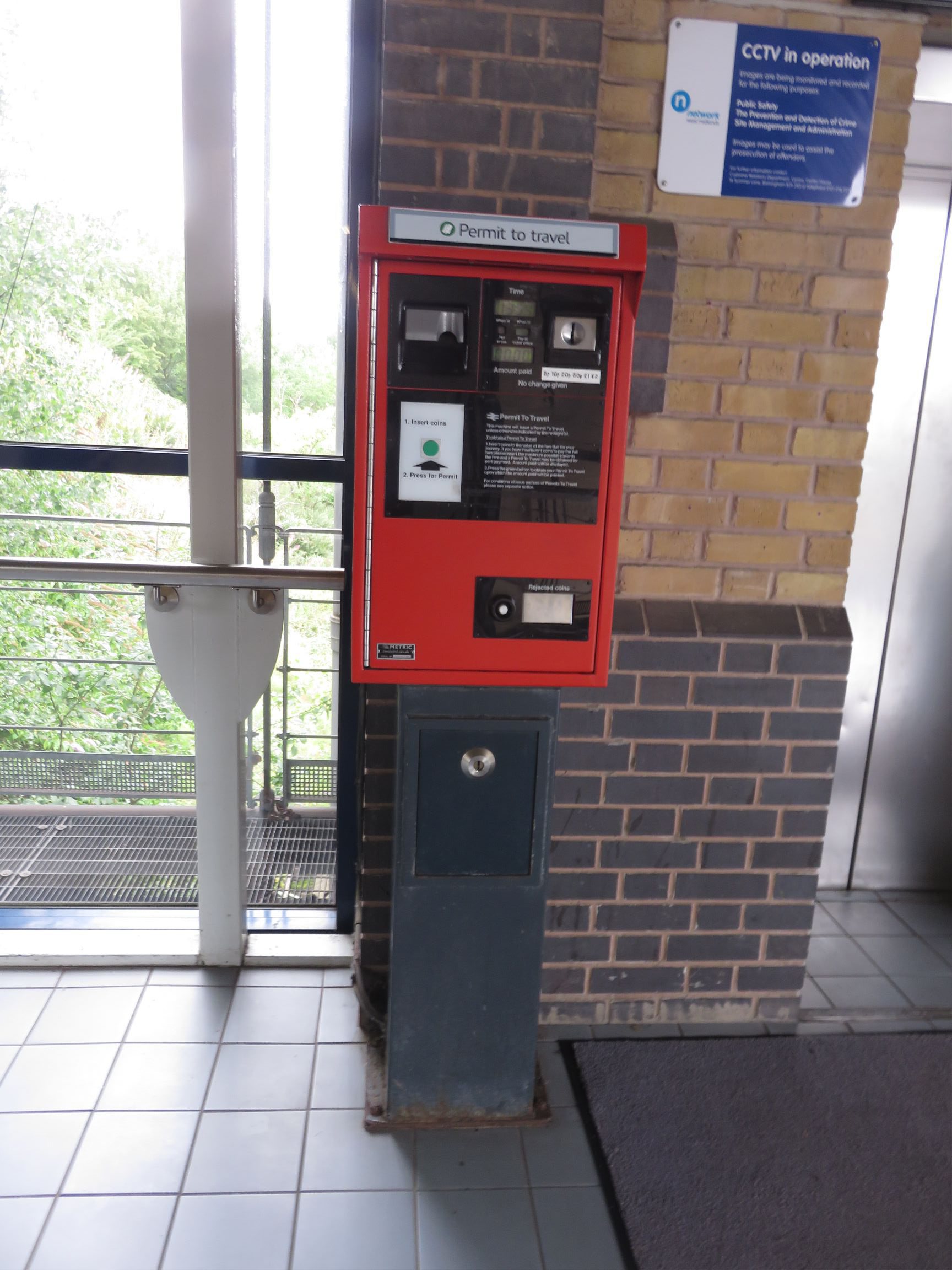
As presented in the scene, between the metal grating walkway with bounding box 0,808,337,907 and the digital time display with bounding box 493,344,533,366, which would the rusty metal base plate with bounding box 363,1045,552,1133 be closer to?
the metal grating walkway with bounding box 0,808,337,907

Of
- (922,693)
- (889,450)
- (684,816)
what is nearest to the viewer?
Result: (684,816)

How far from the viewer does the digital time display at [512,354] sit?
1714 mm

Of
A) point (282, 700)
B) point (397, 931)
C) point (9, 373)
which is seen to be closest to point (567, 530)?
point (397, 931)

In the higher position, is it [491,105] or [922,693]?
[491,105]

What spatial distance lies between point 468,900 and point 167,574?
47.6 inches

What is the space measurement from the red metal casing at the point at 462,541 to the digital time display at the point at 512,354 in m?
0.12

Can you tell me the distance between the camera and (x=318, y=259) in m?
2.60

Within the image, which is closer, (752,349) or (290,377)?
(752,349)

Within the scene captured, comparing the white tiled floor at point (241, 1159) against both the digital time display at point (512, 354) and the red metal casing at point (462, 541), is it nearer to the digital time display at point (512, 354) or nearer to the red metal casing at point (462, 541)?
the red metal casing at point (462, 541)

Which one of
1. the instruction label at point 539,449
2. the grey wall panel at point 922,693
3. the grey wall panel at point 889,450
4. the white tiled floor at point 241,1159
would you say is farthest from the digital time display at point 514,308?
the grey wall panel at point 922,693

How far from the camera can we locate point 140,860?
3.15 m

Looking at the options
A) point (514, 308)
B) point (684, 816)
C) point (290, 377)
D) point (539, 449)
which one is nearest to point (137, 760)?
point (290, 377)

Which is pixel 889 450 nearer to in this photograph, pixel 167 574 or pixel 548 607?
pixel 548 607

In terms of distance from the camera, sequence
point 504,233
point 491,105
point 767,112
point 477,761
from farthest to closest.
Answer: point 767,112 → point 491,105 → point 477,761 → point 504,233
